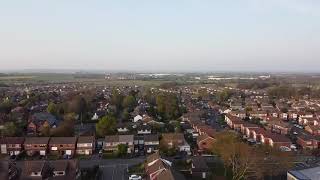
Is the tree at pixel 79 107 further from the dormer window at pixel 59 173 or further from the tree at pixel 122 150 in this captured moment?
the dormer window at pixel 59 173

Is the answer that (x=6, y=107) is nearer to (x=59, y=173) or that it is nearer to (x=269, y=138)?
(x=59, y=173)

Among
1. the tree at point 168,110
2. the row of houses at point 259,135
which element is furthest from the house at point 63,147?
the tree at point 168,110

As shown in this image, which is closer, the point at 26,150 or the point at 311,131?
the point at 26,150

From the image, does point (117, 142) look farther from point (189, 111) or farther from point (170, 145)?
point (189, 111)

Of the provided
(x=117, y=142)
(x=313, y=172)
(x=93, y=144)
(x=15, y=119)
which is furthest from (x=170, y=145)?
(x=15, y=119)

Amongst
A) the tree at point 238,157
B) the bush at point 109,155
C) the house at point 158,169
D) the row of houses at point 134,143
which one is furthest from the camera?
the row of houses at point 134,143

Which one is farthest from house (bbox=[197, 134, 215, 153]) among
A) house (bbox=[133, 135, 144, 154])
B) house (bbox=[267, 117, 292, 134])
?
house (bbox=[267, 117, 292, 134])
